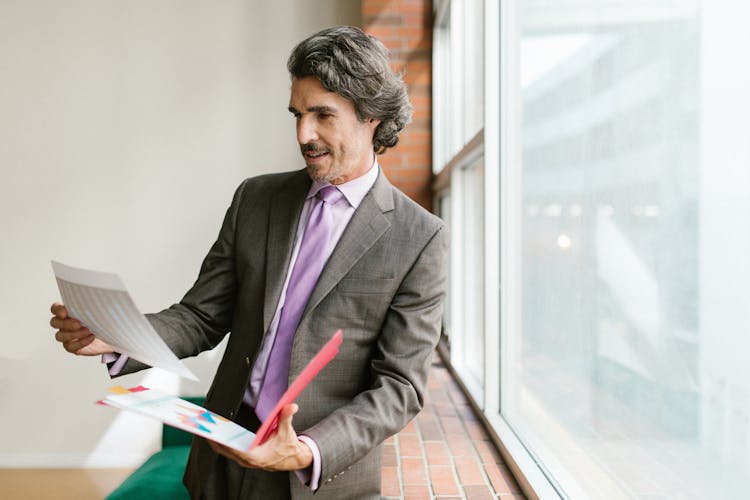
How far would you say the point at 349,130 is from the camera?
1241 mm

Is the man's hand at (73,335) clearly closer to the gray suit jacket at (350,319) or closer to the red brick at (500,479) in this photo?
the gray suit jacket at (350,319)

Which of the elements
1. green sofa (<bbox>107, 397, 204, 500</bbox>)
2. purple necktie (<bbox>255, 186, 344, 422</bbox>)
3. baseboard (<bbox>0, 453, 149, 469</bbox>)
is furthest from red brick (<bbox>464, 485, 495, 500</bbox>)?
→ baseboard (<bbox>0, 453, 149, 469</bbox>)

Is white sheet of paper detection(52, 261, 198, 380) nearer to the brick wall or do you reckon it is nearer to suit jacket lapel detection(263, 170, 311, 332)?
suit jacket lapel detection(263, 170, 311, 332)

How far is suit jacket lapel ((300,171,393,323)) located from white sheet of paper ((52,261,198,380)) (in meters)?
0.29

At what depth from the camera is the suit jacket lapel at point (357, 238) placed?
4.00 ft

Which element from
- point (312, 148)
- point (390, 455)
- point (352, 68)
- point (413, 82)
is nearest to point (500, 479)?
point (390, 455)

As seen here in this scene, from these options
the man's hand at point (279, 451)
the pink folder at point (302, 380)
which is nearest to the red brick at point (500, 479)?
the man's hand at point (279, 451)

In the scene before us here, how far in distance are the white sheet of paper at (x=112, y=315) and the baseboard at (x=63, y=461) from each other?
11.6 feet

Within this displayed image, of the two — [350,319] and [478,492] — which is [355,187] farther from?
[478,492]

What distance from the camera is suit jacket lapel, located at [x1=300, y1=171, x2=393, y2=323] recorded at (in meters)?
1.22

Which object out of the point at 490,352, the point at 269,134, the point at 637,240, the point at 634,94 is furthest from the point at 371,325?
the point at 269,134

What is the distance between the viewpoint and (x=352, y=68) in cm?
121

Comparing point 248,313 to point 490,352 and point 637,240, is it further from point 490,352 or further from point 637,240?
point 490,352

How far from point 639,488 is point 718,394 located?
14.7 inches
